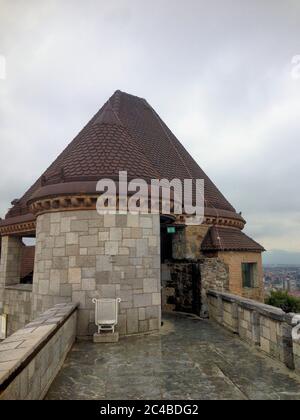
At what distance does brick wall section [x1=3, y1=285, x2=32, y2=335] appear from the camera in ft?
40.1

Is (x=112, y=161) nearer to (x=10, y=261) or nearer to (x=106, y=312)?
(x=106, y=312)

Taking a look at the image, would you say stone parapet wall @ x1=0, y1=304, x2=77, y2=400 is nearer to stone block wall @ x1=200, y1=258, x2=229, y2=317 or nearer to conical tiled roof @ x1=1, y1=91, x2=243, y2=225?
conical tiled roof @ x1=1, y1=91, x2=243, y2=225

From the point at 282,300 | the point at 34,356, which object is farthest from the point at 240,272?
the point at 34,356

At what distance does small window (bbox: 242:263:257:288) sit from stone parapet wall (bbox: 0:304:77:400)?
982 centimetres

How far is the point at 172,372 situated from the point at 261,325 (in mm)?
2282

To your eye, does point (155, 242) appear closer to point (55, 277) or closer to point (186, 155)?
point (55, 277)

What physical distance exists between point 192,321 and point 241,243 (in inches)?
202

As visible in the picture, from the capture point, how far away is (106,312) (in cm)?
654

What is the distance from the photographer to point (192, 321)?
8.95 meters

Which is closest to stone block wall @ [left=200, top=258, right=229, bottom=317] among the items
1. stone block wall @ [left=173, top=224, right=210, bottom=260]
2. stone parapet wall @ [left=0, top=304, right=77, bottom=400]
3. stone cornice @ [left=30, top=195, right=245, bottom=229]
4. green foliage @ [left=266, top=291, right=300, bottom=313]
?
stone block wall @ [left=173, top=224, right=210, bottom=260]

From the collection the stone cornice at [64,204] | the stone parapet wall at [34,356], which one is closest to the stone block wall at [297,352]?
the stone parapet wall at [34,356]

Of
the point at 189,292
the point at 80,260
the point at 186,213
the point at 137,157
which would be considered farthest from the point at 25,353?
the point at 186,213

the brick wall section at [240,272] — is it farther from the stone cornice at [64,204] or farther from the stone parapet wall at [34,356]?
the stone parapet wall at [34,356]

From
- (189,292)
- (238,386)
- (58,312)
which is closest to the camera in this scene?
(238,386)
